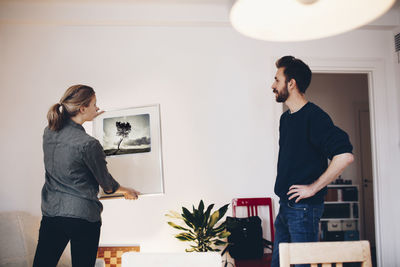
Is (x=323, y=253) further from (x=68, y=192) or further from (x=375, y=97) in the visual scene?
(x=375, y=97)

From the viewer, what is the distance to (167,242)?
290 centimetres

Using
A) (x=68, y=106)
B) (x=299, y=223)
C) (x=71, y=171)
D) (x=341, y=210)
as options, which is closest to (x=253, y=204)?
(x=299, y=223)

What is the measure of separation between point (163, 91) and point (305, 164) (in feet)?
5.60

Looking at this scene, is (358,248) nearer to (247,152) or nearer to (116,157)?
(247,152)

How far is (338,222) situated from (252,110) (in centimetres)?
263

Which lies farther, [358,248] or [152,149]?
[152,149]

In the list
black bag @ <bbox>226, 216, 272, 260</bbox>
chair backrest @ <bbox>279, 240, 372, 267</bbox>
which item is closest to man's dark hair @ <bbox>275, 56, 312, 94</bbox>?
chair backrest @ <bbox>279, 240, 372, 267</bbox>

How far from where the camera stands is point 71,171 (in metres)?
1.66

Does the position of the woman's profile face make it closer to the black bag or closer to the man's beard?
the man's beard

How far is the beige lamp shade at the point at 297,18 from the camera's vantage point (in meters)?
0.81

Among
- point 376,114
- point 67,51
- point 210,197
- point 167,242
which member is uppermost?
point 67,51

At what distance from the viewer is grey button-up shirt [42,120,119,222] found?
1654mm

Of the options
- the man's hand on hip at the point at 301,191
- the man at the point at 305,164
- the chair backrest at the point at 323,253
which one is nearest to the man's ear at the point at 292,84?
the man at the point at 305,164

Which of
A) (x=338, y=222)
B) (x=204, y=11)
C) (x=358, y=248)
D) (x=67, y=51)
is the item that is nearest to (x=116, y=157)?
(x=67, y=51)
